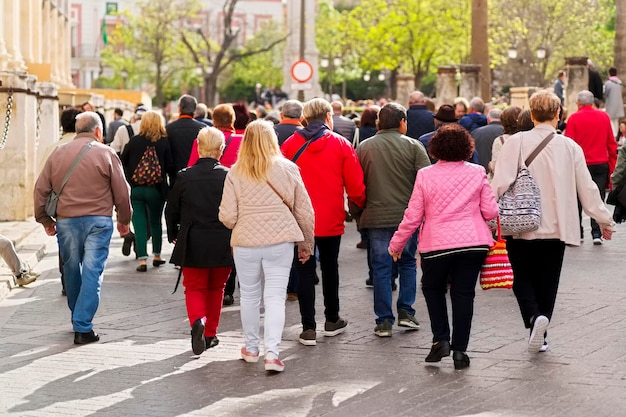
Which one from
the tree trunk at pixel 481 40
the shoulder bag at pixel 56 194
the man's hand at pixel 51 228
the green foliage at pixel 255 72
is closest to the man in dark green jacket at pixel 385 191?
the shoulder bag at pixel 56 194

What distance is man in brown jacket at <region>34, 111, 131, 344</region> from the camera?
1085 centimetres

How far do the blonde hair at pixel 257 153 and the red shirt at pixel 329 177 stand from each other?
132cm

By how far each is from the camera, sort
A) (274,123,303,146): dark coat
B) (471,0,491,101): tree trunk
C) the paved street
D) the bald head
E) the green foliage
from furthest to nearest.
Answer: the green foliage, (471,0,491,101): tree trunk, the bald head, (274,123,303,146): dark coat, the paved street

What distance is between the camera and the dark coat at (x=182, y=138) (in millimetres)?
15320

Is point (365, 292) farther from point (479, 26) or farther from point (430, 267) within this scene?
point (479, 26)

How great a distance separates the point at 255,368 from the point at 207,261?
2.94 ft

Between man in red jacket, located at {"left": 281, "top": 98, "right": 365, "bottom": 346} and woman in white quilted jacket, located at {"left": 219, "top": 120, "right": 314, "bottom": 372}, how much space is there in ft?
3.65

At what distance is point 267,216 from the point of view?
30.7ft

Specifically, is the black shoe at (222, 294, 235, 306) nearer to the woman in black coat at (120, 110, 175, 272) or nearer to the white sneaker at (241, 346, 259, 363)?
the woman in black coat at (120, 110, 175, 272)

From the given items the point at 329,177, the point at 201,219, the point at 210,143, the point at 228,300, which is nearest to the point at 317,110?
the point at 329,177

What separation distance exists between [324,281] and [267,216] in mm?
1692

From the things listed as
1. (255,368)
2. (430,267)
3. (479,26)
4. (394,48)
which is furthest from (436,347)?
(394,48)

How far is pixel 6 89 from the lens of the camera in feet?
66.8

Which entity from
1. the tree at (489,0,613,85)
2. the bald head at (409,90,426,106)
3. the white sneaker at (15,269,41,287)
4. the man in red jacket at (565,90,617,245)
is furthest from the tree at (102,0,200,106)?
the white sneaker at (15,269,41,287)
